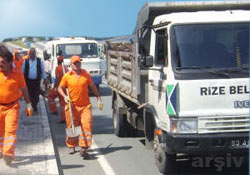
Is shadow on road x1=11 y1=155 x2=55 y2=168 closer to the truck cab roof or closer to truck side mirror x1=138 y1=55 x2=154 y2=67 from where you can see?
truck side mirror x1=138 y1=55 x2=154 y2=67

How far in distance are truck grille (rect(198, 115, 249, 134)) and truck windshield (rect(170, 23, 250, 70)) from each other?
71 centimetres

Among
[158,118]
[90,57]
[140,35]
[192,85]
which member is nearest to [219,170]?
[158,118]

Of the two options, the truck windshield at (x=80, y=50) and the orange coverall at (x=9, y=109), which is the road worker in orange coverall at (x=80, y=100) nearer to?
the orange coverall at (x=9, y=109)

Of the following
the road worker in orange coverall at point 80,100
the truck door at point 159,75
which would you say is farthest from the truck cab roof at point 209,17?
the road worker in orange coverall at point 80,100

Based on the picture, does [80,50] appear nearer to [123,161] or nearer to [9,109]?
[123,161]

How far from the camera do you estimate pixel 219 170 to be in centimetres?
794

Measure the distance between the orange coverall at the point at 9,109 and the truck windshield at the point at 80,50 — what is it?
39.2ft

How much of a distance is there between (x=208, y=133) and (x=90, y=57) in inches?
532

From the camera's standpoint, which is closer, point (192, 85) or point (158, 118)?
point (192, 85)

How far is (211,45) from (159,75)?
0.88 m

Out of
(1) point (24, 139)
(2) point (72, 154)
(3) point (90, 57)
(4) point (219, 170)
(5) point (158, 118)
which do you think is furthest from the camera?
(3) point (90, 57)

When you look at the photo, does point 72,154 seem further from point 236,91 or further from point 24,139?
point 236,91

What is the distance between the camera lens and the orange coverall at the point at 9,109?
7.60m

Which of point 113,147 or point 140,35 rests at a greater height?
point 140,35
